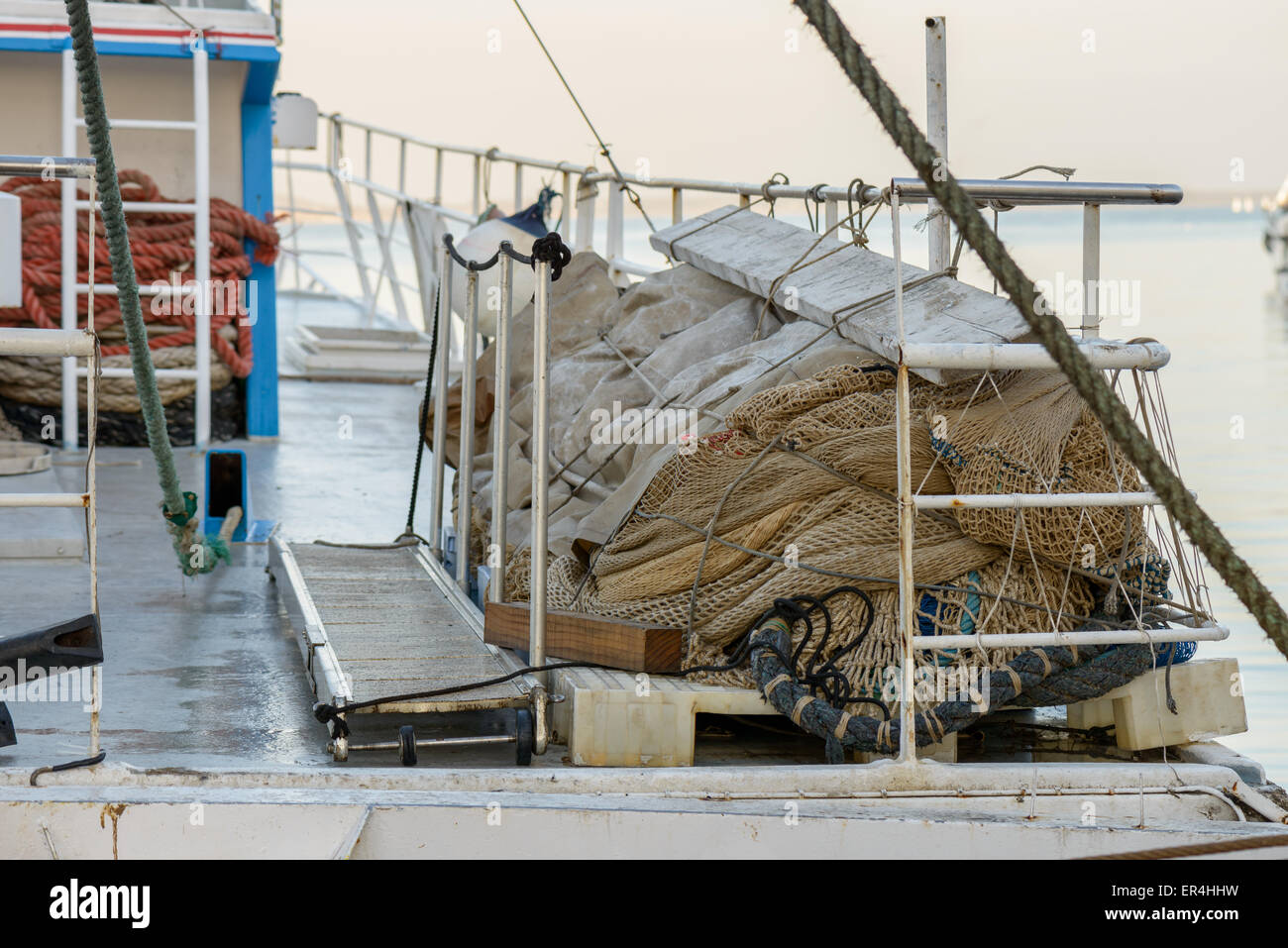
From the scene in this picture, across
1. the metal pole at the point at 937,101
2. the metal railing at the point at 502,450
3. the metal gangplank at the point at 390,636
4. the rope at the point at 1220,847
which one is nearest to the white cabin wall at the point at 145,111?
the metal railing at the point at 502,450

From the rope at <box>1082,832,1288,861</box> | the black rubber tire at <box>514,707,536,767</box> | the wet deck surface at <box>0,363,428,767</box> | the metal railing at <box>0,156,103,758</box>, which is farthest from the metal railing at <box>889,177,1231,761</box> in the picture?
the metal railing at <box>0,156,103,758</box>

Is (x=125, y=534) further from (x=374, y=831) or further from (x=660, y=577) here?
(x=374, y=831)

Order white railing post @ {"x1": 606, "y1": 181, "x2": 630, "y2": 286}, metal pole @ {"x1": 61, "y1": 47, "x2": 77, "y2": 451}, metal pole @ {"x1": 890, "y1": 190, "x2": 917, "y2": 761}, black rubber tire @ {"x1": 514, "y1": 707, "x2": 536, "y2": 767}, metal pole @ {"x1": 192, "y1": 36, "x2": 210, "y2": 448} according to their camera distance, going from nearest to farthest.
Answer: metal pole @ {"x1": 890, "y1": 190, "x2": 917, "y2": 761} < black rubber tire @ {"x1": 514, "y1": 707, "x2": 536, "y2": 767} < white railing post @ {"x1": 606, "y1": 181, "x2": 630, "y2": 286} < metal pole @ {"x1": 61, "y1": 47, "x2": 77, "y2": 451} < metal pole @ {"x1": 192, "y1": 36, "x2": 210, "y2": 448}

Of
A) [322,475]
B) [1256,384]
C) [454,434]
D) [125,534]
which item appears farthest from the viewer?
[1256,384]

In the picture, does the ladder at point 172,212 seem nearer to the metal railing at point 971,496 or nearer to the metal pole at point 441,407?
the metal pole at point 441,407

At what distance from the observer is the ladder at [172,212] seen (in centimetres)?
810

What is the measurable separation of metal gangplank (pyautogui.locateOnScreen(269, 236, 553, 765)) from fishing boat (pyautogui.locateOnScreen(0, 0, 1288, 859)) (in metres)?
0.02

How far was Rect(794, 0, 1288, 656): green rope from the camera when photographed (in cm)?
225

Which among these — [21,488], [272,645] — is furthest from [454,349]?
[272,645]

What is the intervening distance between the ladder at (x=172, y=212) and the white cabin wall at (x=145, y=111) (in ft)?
0.57

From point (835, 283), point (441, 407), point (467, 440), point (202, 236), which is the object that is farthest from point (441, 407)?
point (202, 236)

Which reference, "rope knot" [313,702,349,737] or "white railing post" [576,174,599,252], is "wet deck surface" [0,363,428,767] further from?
"white railing post" [576,174,599,252]

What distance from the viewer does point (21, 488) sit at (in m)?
6.92
